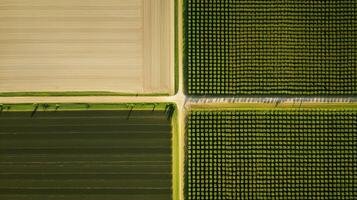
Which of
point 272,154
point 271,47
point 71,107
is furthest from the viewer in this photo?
point 271,47

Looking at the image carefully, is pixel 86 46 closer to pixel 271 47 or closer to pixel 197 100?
pixel 197 100

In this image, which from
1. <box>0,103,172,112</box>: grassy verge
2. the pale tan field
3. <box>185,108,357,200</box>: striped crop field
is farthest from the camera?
the pale tan field

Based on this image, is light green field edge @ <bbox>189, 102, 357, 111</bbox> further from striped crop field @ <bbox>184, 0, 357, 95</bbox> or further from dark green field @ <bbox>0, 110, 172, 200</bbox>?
dark green field @ <bbox>0, 110, 172, 200</bbox>

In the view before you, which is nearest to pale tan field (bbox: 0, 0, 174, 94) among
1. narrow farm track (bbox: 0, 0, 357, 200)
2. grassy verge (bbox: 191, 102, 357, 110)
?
narrow farm track (bbox: 0, 0, 357, 200)

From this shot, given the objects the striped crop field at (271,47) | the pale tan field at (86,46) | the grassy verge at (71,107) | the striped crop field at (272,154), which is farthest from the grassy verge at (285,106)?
the grassy verge at (71,107)

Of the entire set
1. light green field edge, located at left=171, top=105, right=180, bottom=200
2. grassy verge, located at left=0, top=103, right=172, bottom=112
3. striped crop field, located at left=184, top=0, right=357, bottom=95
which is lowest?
light green field edge, located at left=171, top=105, right=180, bottom=200

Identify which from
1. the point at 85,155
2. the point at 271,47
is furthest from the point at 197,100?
the point at 85,155
